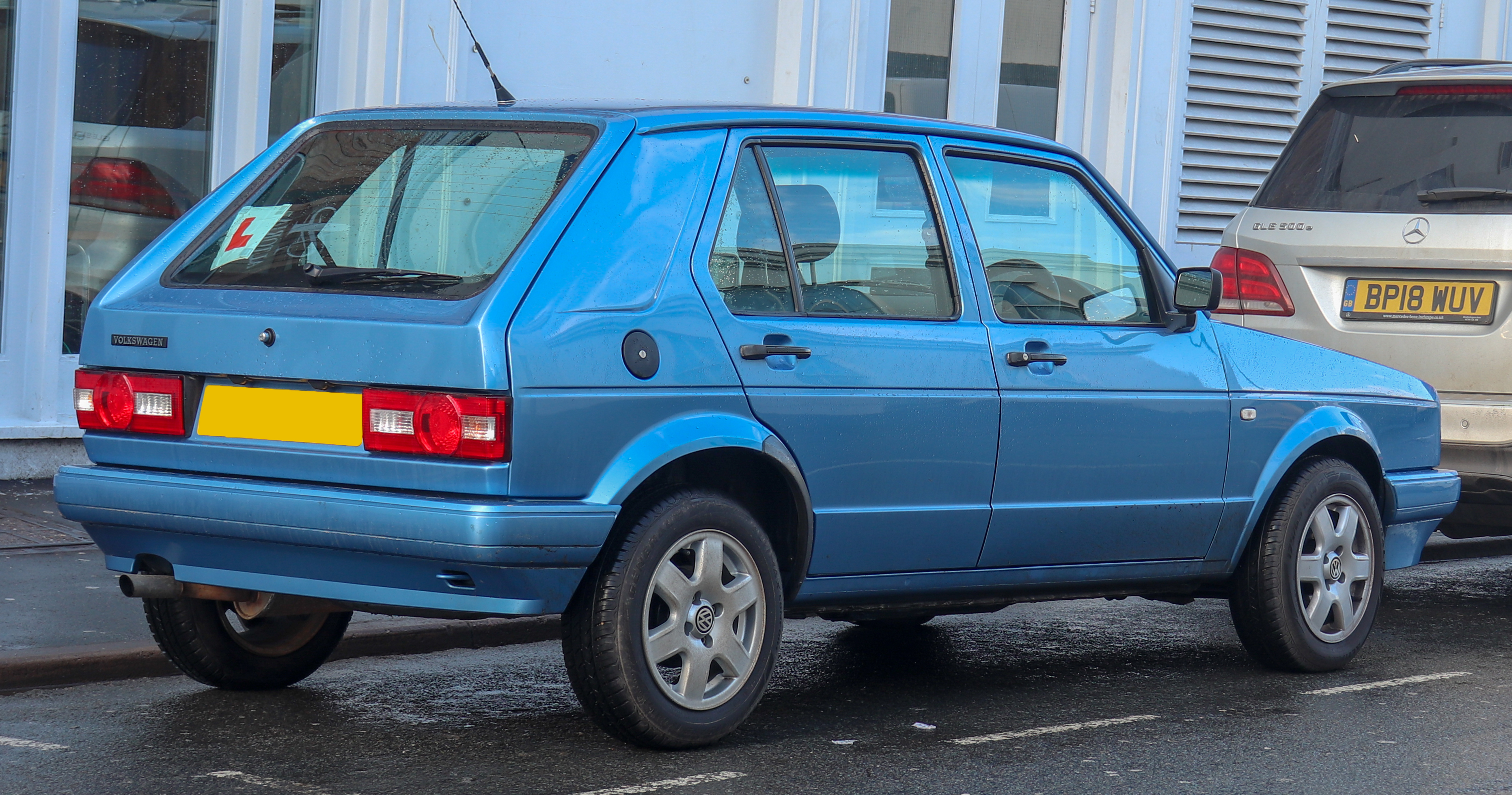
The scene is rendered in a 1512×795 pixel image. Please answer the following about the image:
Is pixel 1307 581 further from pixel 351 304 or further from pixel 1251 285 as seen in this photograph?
pixel 351 304

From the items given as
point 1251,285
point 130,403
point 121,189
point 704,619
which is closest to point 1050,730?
point 704,619

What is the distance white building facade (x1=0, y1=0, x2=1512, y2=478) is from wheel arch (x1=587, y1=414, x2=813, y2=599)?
3.86 meters

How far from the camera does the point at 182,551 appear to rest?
4.82 meters

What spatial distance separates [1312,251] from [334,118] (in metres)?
4.07

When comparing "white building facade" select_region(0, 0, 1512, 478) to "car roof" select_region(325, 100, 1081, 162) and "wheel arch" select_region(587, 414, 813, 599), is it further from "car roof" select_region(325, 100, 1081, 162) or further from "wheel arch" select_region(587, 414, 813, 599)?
"wheel arch" select_region(587, 414, 813, 599)

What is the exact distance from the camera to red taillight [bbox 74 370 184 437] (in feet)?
15.8

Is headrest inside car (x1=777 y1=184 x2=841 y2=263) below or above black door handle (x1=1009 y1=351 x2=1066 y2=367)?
above

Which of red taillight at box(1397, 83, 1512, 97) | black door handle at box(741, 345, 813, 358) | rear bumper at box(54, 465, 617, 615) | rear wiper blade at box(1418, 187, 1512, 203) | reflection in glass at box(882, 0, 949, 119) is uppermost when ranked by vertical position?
reflection in glass at box(882, 0, 949, 119)

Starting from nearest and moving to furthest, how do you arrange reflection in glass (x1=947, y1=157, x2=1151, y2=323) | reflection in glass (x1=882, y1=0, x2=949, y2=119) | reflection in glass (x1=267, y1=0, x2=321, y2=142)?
1. reflection in glass (x1=947, y1=157, x2=1151, y2=323)
2. reflection in glass (x1=267, y1=0, x2=321, y2=142)
3. reflection in glass (x1=882, y1=0, x2=949, y2=119)

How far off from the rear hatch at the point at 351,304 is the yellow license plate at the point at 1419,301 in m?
3.80

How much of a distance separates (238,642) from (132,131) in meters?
5.27

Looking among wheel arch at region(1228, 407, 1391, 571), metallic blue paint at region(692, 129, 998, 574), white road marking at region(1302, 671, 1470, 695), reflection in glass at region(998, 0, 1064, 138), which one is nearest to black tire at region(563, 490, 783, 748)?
metallic blue paint at region(692, 129, 998, 574)

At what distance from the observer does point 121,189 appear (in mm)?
10008

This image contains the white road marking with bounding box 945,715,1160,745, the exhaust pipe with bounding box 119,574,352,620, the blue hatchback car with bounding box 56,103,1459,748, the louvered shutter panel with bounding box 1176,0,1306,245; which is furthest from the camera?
the louvered shutter panel with bounding box 1176,0,1306,245
